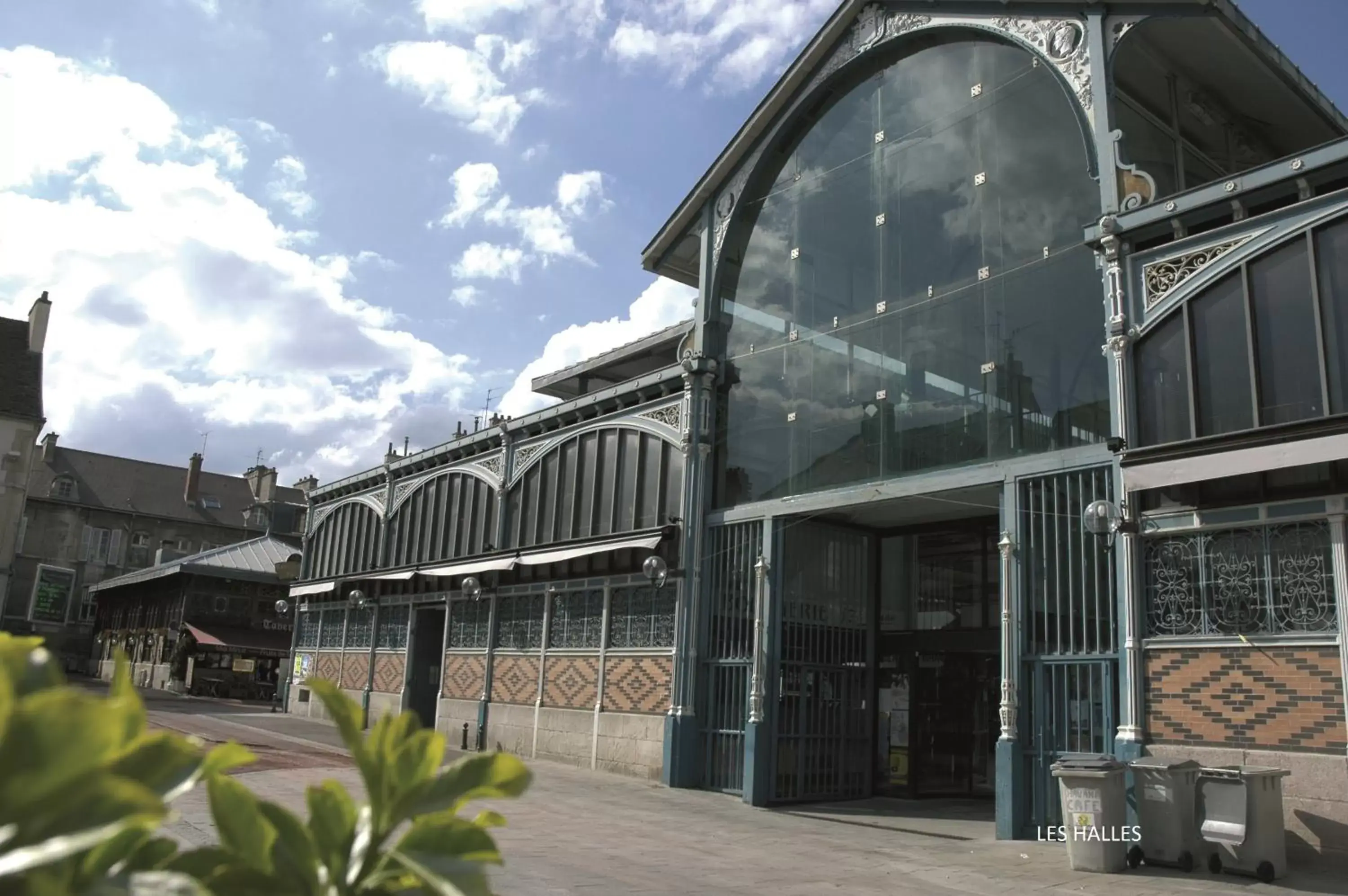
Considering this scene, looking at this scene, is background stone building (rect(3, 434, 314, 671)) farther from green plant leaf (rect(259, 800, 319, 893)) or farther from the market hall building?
green plant leaf (rect(259, 800, 319, 893))

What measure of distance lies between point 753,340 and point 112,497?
175ft

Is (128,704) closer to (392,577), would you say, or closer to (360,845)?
(360,845)

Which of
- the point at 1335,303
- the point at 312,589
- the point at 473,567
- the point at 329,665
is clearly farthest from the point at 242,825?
the point at 312,589

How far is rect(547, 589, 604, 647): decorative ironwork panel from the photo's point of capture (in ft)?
65.4

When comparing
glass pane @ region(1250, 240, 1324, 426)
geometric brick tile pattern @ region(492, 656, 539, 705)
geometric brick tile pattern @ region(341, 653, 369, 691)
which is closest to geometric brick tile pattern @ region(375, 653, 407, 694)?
geometric brick tile pattern @ region(341, 653, 369, 691)

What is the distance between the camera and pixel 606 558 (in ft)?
64.7

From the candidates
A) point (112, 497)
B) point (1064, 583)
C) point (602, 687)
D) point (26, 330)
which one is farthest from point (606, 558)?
point (112, 497)

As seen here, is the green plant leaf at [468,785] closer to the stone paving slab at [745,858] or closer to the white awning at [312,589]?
the stone paving slab at [745,858]

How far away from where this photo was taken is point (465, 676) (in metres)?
23.6

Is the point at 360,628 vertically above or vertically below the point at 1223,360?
below

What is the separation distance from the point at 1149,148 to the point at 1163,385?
4207 millimetres

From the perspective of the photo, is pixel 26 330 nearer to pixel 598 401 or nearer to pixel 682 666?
pixel 598 401

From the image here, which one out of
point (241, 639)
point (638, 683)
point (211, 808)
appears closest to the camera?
point (211, 808)

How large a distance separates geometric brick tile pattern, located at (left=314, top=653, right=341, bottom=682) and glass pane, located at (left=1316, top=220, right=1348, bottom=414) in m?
25.3
